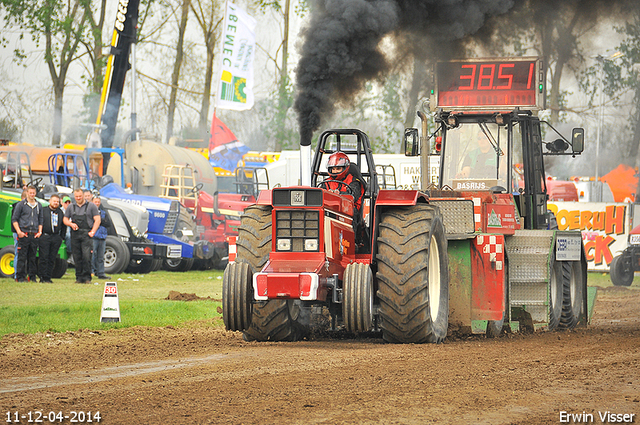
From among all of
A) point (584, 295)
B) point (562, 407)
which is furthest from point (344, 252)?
point (584, 295)

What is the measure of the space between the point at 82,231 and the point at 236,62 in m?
15.3

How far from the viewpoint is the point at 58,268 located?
19.0 m

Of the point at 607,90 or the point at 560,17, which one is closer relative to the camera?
the point at 560,17

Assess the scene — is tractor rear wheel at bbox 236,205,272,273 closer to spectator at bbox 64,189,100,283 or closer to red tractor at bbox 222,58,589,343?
red tractor at bbox 222,58,589,343

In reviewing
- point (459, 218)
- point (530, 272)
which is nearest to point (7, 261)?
point (459, 218)

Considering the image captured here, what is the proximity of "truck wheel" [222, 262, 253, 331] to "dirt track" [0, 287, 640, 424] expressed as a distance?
35 cm

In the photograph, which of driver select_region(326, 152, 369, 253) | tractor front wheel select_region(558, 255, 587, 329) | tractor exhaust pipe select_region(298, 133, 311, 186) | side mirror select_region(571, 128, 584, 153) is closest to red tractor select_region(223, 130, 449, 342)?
driver select_region(326, 152, 369, 253)

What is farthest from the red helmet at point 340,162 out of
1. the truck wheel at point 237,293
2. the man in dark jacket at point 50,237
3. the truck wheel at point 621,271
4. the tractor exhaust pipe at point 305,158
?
the truck wheel at point 621,271

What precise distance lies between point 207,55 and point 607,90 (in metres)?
22.8

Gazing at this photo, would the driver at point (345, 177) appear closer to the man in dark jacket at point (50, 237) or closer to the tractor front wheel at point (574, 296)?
the tractor front wheel at point (574, 296)

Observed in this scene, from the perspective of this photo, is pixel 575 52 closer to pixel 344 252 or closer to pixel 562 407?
pixel 344 252

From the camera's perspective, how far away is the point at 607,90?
25094mm

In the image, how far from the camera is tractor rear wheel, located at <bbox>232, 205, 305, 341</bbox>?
28.7ft

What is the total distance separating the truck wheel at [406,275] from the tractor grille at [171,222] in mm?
14974
